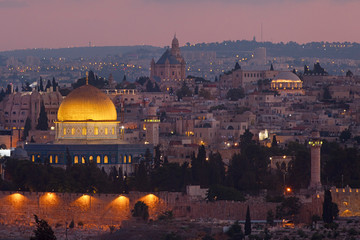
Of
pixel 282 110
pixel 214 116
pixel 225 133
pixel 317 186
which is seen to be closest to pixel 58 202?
pixel 317 186

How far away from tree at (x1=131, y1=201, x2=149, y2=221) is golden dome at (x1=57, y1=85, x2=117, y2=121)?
12715mm

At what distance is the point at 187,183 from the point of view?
6581 centimetres

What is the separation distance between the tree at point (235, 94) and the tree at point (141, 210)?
4785 cm

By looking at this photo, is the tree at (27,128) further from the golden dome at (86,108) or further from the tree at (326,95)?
the tree at (326,95)

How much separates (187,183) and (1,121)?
33410mm

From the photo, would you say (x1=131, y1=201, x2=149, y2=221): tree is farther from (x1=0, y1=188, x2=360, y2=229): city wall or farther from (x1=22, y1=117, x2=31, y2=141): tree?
(x1=22, y1=117, x2=31, y2=141): tree

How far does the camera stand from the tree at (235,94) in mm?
111812

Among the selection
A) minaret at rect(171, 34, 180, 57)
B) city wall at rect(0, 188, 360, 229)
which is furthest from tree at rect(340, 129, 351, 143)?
minaret at rect(171, 34, 180, 57)

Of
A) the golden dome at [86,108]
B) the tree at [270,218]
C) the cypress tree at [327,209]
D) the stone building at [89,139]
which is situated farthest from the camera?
the golden dome at [86,108]

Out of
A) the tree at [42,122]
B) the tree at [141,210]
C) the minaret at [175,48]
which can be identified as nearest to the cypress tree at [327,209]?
the tree at [141,210]

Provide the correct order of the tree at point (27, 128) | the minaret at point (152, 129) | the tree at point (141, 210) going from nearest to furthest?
the tree at point (141, 210), the minaret at point (152, 129), the tree at point (27, 128)

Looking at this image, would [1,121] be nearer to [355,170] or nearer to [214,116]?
[214,116]

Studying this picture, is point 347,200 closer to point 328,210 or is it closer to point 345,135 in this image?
point 328,210

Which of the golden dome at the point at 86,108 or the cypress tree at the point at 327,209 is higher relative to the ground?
the golden dome at the point at 86,108
